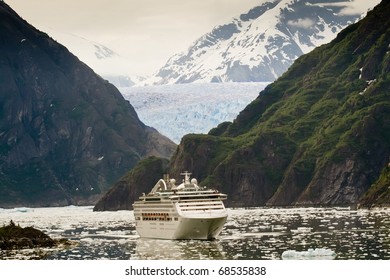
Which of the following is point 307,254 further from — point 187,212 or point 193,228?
point 193,228

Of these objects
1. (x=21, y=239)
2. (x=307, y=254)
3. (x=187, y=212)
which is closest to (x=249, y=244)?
(x=187, y=212)

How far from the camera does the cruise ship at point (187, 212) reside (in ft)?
348

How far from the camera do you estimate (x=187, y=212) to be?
105938mm

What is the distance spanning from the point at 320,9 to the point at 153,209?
2502 centimetres

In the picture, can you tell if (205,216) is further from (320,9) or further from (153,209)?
(320,9)

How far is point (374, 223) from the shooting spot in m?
121

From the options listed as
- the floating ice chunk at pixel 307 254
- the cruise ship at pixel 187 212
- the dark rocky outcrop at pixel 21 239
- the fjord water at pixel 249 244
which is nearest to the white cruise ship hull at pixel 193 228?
the cruise ship at pixel 187 212

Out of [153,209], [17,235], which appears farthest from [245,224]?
[17,235]

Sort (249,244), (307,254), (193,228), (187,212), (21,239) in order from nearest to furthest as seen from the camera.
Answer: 1. (307,254)
2. (249,244)
3. (21,239)
4. (187,212)
5. (193,228)

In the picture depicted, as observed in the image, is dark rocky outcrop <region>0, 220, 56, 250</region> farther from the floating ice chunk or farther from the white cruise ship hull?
the floating ice chunk

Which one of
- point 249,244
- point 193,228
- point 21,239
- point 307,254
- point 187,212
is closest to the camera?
point 307,254

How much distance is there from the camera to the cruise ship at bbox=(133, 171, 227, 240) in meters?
106

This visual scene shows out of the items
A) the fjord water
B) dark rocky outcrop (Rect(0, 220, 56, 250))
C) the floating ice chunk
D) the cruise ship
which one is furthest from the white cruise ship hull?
the floating ice chunk

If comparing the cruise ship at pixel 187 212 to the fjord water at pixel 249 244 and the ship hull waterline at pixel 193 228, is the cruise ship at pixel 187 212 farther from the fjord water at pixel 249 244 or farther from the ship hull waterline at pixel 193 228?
the fjord water at pixel 249 244
